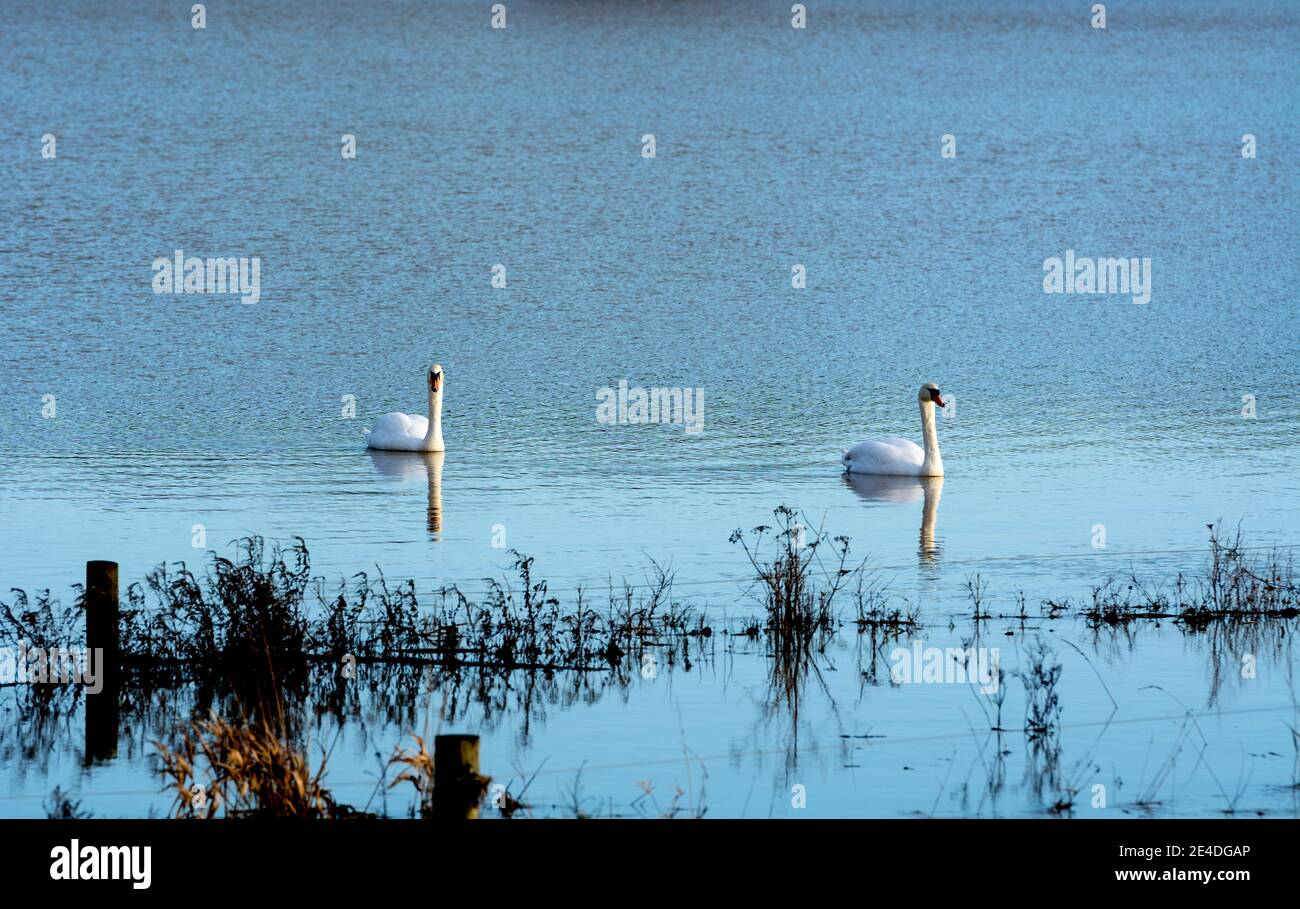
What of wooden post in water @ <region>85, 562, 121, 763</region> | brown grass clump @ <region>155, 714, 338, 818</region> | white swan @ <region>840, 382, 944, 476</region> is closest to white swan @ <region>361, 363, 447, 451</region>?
white swan @ <region>840, 382, 944, 476</region>

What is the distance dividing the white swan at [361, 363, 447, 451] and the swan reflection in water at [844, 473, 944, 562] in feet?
14.7

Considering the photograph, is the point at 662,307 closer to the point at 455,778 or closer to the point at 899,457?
the point at 899,457

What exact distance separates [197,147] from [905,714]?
46071 mm

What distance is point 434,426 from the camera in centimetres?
2403

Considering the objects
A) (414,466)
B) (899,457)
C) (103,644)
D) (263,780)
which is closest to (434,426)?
(414,466)

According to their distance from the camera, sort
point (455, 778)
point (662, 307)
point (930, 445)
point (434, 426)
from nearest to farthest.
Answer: point (455, 778), point (930, 445), point (434, 426), point (662, 307)

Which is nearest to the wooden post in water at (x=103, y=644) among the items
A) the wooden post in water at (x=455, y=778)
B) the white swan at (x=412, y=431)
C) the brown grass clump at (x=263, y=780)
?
the brown grass clump at (x=263, y=780)

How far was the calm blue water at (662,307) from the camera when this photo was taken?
57.1ft

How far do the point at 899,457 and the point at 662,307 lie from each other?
15968mm

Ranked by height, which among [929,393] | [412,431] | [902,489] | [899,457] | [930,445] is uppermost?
[929,393]

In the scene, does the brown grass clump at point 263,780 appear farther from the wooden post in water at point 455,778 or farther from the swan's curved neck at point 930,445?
the swan's curved neck at point 930,445

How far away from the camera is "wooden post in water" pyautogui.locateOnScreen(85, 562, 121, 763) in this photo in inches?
472

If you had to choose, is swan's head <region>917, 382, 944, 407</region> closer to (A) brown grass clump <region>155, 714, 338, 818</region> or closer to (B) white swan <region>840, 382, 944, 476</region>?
(B) white swan <region>840, 382, 944, 476</region>

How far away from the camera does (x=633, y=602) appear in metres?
15.0
